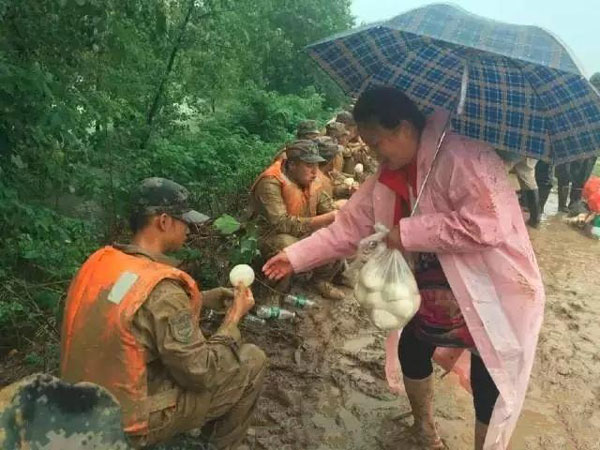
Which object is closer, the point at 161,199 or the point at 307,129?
the point at 161,199

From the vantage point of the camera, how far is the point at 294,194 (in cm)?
489

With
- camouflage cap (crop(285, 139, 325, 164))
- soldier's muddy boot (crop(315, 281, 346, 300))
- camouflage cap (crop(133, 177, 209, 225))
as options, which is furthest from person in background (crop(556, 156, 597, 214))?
camouflage cap (crop(133, 177, 209, 225))

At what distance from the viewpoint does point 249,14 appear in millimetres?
9062

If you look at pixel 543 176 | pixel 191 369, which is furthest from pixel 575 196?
pixel 191 369

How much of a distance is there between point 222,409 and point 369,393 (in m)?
1.37

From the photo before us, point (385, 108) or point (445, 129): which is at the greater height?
point (385, 108)

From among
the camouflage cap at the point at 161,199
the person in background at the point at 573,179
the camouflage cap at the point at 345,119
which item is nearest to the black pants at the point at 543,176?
the person in background at the point at 573,179

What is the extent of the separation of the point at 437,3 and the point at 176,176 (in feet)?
14.0

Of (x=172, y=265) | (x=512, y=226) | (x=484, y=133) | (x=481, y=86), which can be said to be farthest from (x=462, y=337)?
(x=172, y=265)

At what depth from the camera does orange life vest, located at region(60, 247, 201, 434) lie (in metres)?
2.11

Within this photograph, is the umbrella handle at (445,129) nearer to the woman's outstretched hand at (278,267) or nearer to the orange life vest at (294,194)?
the woman's outstretched hand at (278,267)

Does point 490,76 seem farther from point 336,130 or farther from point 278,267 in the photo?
point 336,130

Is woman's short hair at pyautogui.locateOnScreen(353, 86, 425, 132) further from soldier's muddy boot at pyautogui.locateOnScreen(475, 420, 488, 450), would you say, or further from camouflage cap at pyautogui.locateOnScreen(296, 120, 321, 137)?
camouflage cap at pyautogui.locateOnScreen(296, 120, 321, 137)

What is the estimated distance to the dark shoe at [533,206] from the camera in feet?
24.2
